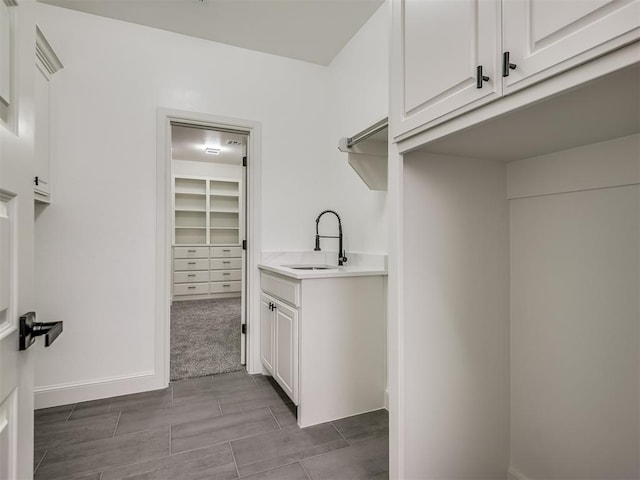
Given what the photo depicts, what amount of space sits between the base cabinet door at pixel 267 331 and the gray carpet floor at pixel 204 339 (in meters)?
0.37

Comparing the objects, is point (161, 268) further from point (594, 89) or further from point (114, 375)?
point (594, 89)

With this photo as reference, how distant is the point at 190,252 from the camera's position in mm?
5934

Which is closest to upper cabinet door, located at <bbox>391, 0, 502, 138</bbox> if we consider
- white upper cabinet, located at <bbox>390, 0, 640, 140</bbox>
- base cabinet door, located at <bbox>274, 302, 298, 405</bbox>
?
white upper cabinet, located at <bbox>390, 0, 640, 140</bbox>

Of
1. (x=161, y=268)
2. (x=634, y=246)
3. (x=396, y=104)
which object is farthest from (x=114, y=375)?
(x=634, y=246)

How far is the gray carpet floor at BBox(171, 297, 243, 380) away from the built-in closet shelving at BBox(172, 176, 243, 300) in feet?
1.82

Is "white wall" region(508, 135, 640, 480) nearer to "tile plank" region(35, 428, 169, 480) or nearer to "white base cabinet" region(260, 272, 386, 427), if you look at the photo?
"white base cabinet" region(260, 272, 386, 427)

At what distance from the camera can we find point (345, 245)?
2.78m

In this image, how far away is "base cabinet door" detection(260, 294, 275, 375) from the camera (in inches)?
94.6

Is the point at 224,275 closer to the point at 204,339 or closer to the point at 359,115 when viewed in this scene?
the point at 204,339

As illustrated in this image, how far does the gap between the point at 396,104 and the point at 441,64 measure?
8.5 inches

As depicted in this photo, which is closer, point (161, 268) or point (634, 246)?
point (634, 246)

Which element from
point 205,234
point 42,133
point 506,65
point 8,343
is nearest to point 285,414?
point 8,343

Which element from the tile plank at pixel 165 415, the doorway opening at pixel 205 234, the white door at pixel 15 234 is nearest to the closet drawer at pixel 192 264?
the doorway opening at pixel 205 234

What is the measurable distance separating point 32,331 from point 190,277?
→ 18.0 ft
